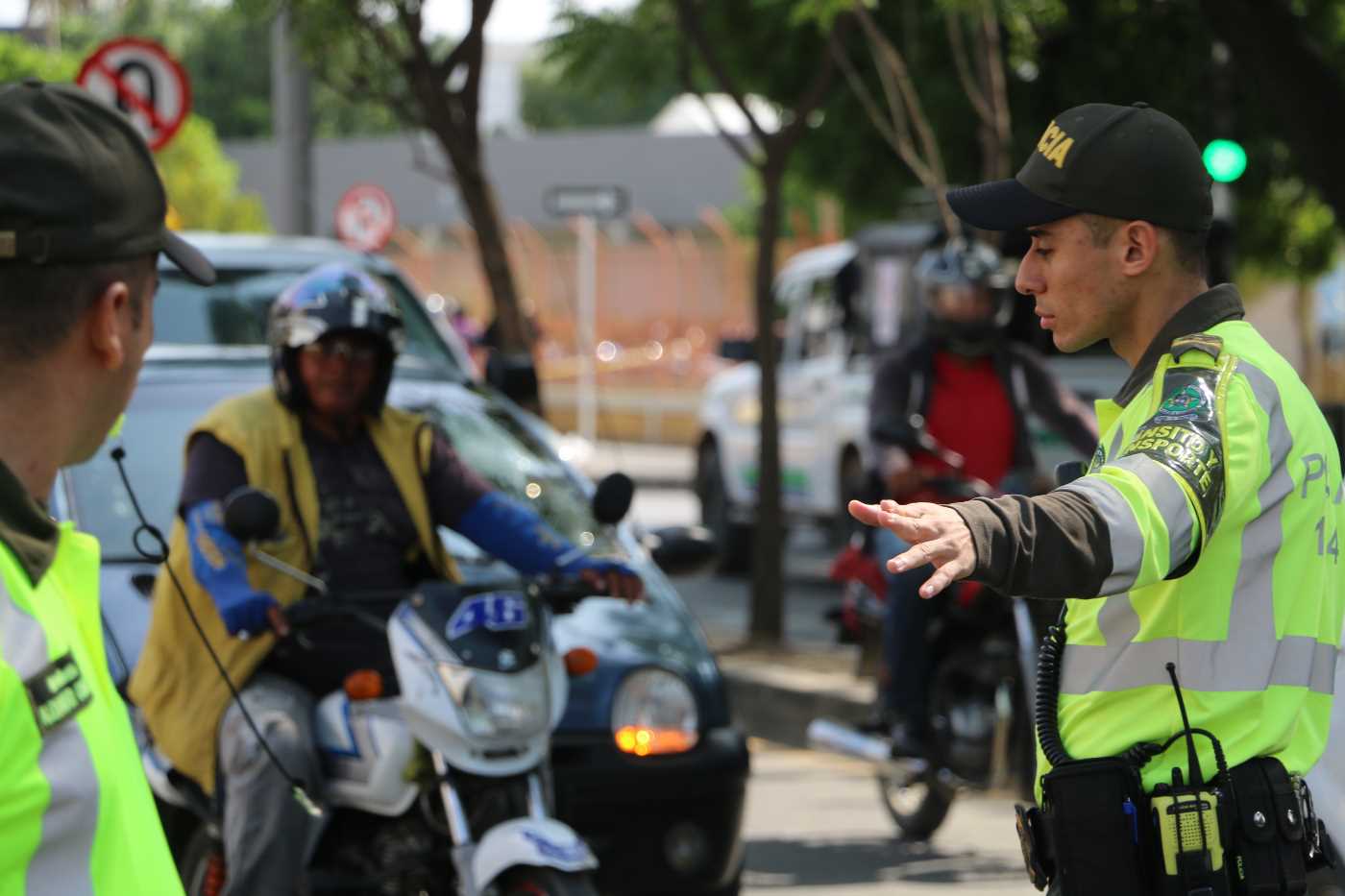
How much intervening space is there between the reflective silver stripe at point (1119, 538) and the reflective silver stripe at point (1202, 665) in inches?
11.6

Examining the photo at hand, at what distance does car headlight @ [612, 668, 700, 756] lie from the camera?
5.80 metres

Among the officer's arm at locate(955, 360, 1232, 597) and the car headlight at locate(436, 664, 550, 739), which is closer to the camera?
the officer's arm at locate(955, 360, 1232, 597)

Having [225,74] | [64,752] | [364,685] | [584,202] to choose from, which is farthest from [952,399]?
[225,74]

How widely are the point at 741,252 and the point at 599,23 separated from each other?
19459 mm

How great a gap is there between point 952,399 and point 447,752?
3293mm

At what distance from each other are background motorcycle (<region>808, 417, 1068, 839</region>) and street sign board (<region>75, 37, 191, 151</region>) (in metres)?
5.64

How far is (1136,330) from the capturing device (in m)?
3.19

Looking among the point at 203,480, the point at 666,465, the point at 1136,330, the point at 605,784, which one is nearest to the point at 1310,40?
the point at 605,784

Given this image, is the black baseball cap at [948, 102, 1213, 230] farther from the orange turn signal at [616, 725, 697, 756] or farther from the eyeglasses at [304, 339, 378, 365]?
the orange turn signal at [616, 725, 697, 756]

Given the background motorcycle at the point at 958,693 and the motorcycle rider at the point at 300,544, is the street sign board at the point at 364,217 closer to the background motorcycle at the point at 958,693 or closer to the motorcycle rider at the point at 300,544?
the background motorcycle at the point at 958,693

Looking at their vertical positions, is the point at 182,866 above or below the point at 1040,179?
below

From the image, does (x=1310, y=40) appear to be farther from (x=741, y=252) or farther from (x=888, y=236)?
(x=741, y=252)

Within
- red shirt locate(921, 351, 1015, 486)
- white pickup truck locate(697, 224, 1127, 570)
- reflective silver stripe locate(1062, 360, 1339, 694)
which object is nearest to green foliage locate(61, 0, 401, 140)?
white pickup truck locate(697, 224, 1127, 570)

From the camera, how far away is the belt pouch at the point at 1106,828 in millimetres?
3070
